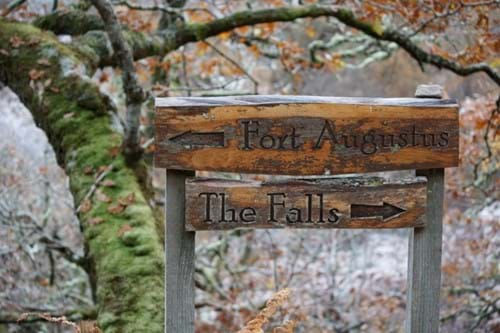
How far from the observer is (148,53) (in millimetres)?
4938

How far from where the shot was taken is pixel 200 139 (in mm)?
2299

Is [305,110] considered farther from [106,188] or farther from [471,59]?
[471,59]

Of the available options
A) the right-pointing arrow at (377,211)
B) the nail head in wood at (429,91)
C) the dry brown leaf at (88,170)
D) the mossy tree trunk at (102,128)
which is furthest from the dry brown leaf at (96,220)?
the nail head in wood at (429,91)

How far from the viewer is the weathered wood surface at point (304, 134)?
229 cm

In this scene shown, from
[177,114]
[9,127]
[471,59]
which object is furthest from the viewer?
[9,127]

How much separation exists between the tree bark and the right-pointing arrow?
3.41 feet

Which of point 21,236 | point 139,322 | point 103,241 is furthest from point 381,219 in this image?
point 21,236

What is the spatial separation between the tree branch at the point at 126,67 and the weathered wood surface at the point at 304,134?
1.17m

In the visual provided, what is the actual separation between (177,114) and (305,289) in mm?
6253

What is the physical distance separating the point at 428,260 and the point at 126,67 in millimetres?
1918

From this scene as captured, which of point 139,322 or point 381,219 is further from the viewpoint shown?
point 139,322

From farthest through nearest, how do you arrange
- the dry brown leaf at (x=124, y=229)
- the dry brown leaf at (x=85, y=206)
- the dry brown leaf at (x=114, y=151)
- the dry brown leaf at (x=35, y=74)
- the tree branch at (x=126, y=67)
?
the dry brown leaf at (x=35, y=74) → the dry brown leaf at (x=114, y=151) → the dry brown leaf at (x=85, y=206) → the tree branch at (x=126, y=67) → the dry brown leaf at (x=124, y=229)

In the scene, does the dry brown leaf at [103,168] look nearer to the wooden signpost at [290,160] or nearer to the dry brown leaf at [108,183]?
the dry brown leaf at [108,183]

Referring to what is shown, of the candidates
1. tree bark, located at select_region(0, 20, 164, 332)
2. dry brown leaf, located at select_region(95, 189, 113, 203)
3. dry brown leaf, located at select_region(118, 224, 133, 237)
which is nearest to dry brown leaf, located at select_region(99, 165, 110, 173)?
tree bark, located at select_region(0, 20, 164, 332)
